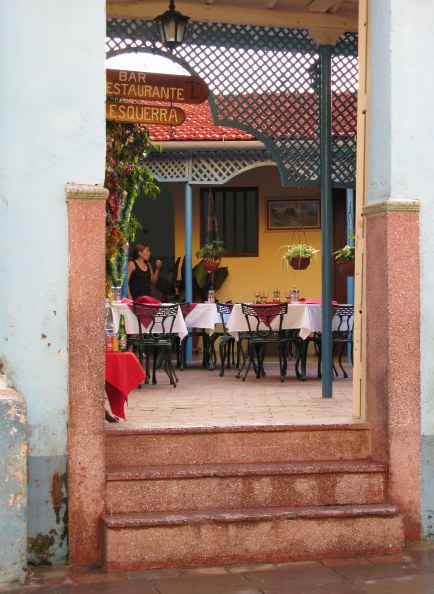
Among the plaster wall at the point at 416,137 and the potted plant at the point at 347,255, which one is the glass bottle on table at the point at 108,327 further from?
the potted plant at the point at 347,255

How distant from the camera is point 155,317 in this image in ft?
35.4

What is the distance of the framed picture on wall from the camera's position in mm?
15867

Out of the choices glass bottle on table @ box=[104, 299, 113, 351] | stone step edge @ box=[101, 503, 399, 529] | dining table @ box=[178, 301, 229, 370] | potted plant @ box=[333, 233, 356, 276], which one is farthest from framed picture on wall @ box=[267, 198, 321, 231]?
stone step edge @ box=[101, 503, 399, 529]

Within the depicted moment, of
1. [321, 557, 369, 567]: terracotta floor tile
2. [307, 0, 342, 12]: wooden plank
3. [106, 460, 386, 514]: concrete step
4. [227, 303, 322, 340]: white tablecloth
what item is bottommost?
[321, 557, 369, 567]: terracotta floor tile

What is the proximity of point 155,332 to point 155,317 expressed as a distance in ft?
0.55

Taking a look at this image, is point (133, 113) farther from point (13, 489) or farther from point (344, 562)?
point (344, 562)

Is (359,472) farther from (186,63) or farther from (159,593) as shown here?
(186,63)

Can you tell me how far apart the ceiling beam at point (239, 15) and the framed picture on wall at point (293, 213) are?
23.2 feet

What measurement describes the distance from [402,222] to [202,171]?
8411 millimetres

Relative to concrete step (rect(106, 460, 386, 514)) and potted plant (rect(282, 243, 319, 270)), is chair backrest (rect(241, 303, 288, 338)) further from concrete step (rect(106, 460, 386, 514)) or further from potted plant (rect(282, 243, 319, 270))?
concrete step (rect(106, 460, 386, 514))

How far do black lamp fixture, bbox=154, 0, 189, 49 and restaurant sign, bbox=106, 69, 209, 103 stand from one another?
0.51 m

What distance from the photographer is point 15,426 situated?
5.50 metres

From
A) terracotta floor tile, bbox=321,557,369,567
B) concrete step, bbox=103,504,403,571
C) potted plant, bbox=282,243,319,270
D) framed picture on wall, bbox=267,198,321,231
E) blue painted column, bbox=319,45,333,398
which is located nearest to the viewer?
concrete step, bbox=103,504,403,571

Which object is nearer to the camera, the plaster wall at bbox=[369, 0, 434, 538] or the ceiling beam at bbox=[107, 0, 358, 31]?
the plaster wall at bbox=[369, 0, 434, 538]
